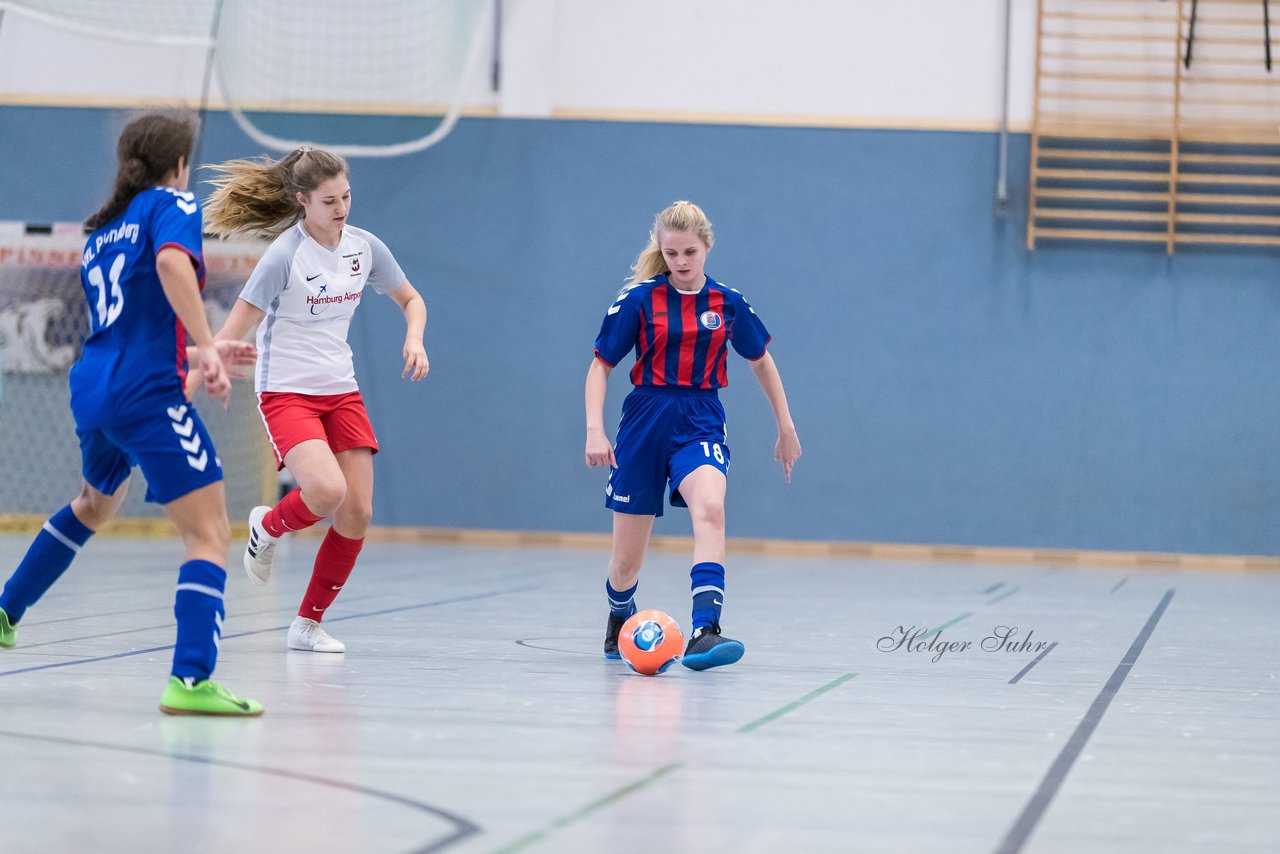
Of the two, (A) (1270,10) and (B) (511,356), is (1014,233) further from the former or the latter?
(B) (511,356)

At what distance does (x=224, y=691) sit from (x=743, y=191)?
861cm

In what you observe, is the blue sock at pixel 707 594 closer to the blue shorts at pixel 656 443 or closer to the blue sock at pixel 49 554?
the blue shorts at pixel 656 443

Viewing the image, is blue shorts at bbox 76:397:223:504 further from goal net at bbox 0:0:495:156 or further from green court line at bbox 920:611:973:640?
goal net at bbox 0:0:495:156

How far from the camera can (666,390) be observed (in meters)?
4.59

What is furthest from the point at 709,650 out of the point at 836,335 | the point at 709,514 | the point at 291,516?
the point at 836,335

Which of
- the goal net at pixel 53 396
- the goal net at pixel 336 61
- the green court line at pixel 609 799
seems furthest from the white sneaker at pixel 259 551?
the goal net at pixel 53 396

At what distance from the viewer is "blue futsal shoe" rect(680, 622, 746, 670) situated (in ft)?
13.9

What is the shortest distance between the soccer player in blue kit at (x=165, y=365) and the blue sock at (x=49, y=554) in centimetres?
73

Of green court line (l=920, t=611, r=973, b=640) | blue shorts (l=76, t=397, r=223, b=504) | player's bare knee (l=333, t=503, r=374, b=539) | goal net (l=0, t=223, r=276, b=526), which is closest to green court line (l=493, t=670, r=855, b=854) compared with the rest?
blue shorts (l=76, t=397, r=223, b=504)

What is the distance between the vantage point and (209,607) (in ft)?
10.5

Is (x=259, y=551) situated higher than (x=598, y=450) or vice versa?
(x=598, y=450)

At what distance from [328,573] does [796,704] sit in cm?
163

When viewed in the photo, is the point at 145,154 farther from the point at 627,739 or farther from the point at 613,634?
the point at 613,634

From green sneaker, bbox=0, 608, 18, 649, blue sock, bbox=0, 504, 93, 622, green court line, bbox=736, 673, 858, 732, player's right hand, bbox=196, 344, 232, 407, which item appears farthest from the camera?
green sneaker, bbox=0, 608, 18, 649
